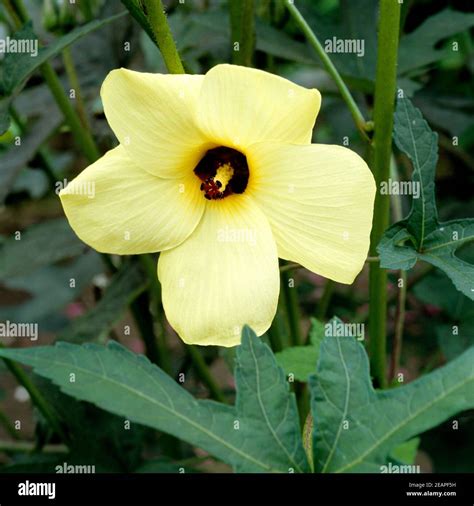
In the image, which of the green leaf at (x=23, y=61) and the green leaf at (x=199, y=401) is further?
the green leaf at (x=23, y=61)

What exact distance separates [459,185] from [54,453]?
0.58 meters

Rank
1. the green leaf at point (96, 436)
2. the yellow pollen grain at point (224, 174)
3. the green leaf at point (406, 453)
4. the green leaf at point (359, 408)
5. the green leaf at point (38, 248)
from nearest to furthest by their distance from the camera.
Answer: the green leaf at point (359, 408), the yellow pollen grain at point (224, 174), the green leaf at point (406, 453), the green leaf at point (96, 436), the green leaf at point (38, 248)

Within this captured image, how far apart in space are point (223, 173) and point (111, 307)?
11.7 inches

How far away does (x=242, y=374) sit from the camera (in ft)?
1.28

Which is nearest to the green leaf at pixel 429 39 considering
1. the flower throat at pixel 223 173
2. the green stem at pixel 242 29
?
the green stem at pixel 242 29

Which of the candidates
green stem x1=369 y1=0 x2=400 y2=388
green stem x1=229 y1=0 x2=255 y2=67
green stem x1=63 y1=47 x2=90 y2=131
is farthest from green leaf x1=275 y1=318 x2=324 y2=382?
green stem x1=63 y1=47 x2=90 y2=131

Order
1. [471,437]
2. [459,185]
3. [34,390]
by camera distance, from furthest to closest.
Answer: [459,185], [471,437], [34,390]

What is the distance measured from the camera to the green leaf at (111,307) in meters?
0.71

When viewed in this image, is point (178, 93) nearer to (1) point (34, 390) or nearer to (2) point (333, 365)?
(2) point (333, 365)

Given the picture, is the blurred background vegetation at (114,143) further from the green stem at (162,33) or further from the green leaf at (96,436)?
the green stem at (162,33)

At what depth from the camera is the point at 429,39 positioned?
77 cm

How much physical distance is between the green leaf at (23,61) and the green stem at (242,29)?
80 mm

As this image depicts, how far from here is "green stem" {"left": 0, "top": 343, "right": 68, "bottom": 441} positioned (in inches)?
25.5

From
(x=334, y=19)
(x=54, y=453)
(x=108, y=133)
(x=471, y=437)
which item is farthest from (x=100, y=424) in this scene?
(x=334, y=19)
